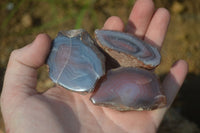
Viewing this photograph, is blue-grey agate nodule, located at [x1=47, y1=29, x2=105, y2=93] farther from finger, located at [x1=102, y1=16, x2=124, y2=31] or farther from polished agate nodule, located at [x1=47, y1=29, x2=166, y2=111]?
finger, located at [x1=102, y1=16, x2=124, y2=31]

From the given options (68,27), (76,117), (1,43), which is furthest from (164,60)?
(1,43)

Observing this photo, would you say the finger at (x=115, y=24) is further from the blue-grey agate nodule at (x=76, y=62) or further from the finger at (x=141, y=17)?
the blue-grey agate nodule at (x=76, y=62)

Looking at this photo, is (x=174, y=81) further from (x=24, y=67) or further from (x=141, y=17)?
(x=24, y=67)

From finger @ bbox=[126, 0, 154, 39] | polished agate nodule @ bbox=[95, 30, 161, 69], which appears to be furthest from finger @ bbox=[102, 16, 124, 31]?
polished agate nodule @ bbox=[95, 30, 161, 69]

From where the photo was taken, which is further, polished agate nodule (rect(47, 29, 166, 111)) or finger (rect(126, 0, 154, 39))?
finger (rect(126, 0, 154, 39))

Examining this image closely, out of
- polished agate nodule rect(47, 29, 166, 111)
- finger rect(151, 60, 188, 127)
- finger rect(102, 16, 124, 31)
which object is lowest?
finger rect(151, 60, 188, 127)

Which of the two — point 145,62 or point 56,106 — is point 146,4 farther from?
point 56,106
